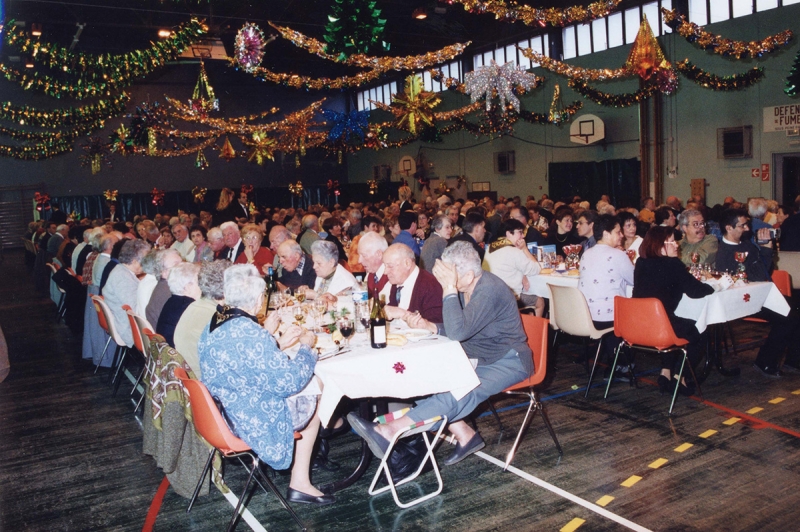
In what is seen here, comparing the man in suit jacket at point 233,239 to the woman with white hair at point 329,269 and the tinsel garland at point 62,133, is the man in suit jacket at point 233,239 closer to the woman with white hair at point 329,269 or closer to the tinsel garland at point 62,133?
the woman with white hair at point 329,269

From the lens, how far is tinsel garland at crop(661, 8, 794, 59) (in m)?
9.32

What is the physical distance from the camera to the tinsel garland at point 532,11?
7.66 metres

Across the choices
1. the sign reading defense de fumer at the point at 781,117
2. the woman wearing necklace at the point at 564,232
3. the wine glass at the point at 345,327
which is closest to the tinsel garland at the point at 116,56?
the woman wearing necklace at the point at 564,232

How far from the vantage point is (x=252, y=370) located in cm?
321

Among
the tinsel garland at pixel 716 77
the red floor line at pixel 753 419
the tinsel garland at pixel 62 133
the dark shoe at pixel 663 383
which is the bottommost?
the red floor line at pixel 753 419

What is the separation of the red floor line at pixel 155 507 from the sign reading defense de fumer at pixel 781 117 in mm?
13050

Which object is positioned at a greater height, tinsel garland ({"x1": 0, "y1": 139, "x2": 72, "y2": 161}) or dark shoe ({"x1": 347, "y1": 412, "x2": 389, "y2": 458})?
tinsel garland ({"x1": 0, "y1": 139, "x2": 72, "y2": 161})

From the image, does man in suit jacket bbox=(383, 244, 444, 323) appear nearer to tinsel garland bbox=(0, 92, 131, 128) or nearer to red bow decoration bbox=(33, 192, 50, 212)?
tinsel garland bbox=(0, 92, 131, 128)

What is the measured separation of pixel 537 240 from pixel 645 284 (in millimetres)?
3202

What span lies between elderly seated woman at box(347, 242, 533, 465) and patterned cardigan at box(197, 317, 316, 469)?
553 millimetres

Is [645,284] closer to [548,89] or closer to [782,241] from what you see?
[782,241]

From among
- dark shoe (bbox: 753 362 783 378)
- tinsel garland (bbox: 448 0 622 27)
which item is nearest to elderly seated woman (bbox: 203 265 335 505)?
dark shoe (bbox: 753 362 783 378)

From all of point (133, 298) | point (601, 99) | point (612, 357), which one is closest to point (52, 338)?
point (133, 298)

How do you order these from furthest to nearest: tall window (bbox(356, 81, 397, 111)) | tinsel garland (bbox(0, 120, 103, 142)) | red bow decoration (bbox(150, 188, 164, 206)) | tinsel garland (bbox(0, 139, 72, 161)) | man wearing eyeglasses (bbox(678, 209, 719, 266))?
1. tall window (bbox(356, 81, 397, 111))
2. red bow decoration (bbox(150, 188, 164, 206))
3. tinsel garland (bbox(0, 139, 72, 161))
4. tinsel garland (bbox(0, 120, 103, 142))
5. man wearing eyeglasses (bbox(678, 209, 719, 266))
